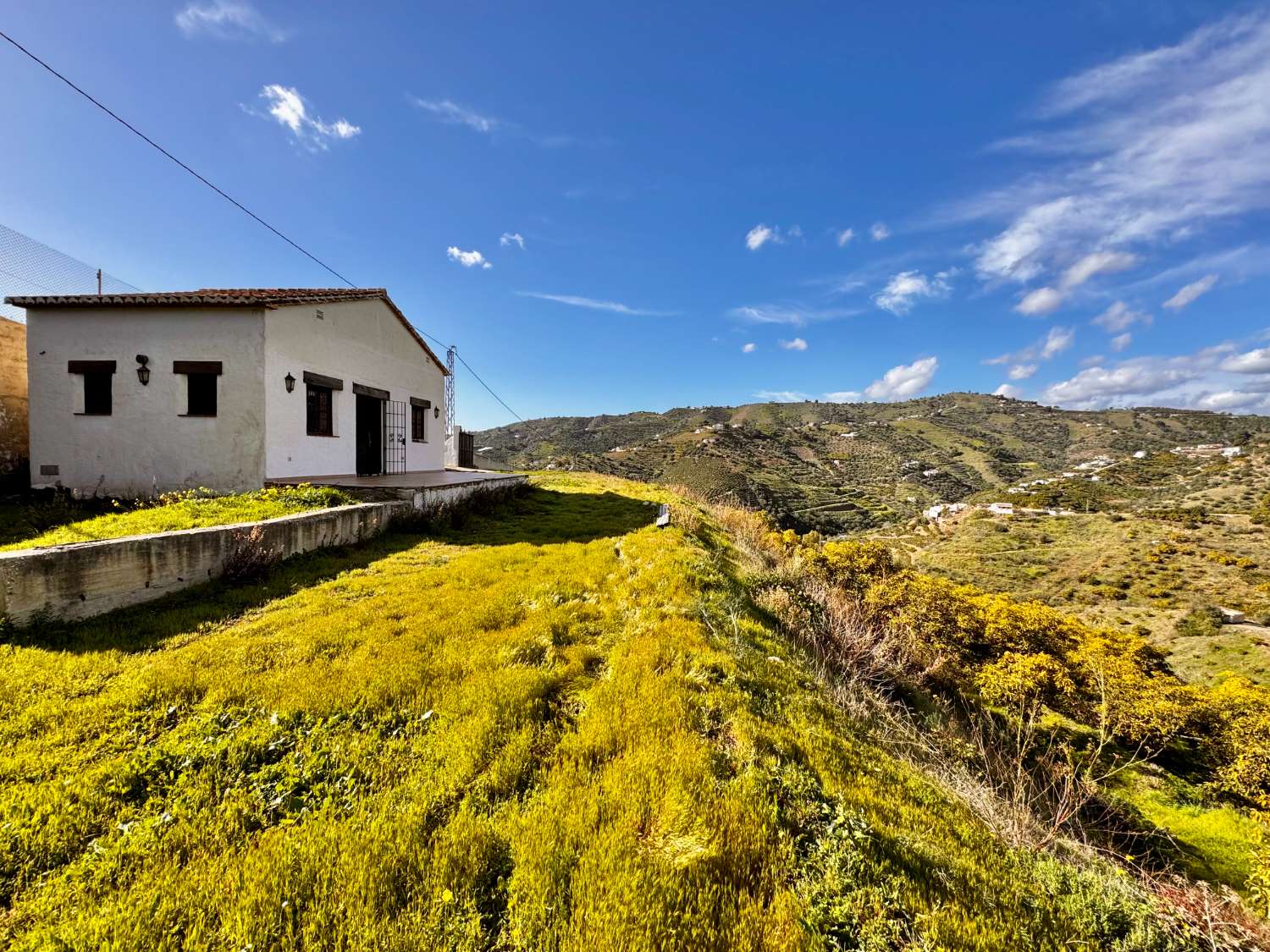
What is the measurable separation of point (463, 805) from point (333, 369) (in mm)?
12130

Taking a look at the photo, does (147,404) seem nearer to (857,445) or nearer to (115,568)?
(115,568)

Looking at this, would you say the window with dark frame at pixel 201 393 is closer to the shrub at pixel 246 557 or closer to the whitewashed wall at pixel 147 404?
the whitewashed wall at pixel 147 404

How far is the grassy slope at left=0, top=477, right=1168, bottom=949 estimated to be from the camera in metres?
1.77

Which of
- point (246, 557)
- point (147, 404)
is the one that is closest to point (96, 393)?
point (147, 404)

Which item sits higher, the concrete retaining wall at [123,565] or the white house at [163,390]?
the white house at [163,390]

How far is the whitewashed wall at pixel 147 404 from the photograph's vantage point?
31.0 ft

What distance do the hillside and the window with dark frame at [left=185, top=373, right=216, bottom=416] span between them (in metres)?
36.1

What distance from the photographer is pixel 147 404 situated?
9.62 metres

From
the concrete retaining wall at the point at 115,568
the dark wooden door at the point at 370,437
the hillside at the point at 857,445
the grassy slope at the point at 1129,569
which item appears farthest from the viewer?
the hillside at the point at 857,445

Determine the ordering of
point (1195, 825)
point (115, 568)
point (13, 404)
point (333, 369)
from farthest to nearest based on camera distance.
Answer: point (1195, 825) → point (333, 369) → point (13, 404) → point (115, 568)

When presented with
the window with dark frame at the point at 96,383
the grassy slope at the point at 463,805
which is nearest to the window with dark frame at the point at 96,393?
the window with dark frame at the point at 96,383

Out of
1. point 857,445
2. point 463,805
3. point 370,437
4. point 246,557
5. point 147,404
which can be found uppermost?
point 857,445

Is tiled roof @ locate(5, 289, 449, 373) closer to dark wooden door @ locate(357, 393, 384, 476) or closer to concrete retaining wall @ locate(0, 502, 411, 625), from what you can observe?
dark wooden door @ locate(357, 393, 384, 476)

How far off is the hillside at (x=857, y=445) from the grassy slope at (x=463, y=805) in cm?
4267
